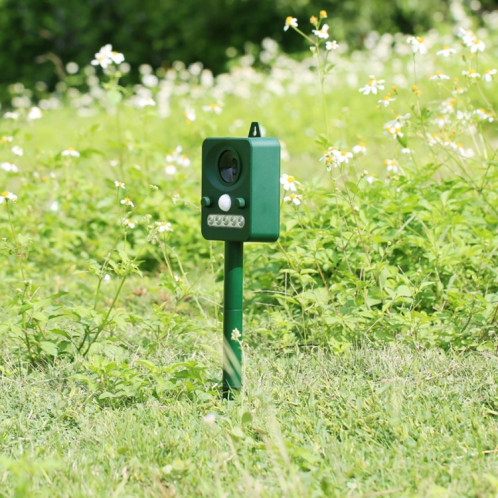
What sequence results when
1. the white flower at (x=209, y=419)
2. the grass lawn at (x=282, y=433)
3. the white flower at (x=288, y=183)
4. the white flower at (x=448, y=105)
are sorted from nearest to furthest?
the grass lawn at (x=282, y=433), the white flower at (x=209, y=419), the white flower at (x=288, y=183), the white flower at (x=448, y=105)

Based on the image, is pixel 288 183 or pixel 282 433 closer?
pixel 282 433

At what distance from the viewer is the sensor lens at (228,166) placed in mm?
2812

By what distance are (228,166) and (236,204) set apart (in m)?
0.17

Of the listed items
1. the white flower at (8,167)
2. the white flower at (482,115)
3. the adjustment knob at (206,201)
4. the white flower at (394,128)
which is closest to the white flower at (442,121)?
the white flower at (482,115)

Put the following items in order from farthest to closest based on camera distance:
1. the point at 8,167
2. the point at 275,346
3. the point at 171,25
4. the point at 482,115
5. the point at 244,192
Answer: the point at 171,25
the point at 8,167
the point at 482,115
the point at 275,346
the point at 244,192

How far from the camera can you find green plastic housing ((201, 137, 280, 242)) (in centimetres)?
271

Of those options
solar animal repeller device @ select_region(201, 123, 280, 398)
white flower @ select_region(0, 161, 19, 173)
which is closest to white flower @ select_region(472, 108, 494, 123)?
solar animal repeller device @ select_region(201, 123, 280, 398)

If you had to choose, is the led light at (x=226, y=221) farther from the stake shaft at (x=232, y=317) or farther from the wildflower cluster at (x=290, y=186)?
the wildflower cluster at (x=290, y=186)

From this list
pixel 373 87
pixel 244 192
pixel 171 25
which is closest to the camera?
pixel 244 192

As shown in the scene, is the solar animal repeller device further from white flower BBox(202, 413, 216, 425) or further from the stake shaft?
white flower BBox(202, 413, 216, 425)

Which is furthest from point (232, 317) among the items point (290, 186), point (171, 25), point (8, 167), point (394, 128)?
point (171, 25)

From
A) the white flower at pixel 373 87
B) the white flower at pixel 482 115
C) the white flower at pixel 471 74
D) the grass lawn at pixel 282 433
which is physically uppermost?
the white flower at pixel 471 74

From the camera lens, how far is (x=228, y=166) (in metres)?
2.84

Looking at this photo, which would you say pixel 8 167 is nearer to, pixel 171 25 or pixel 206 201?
pixel 206 201
